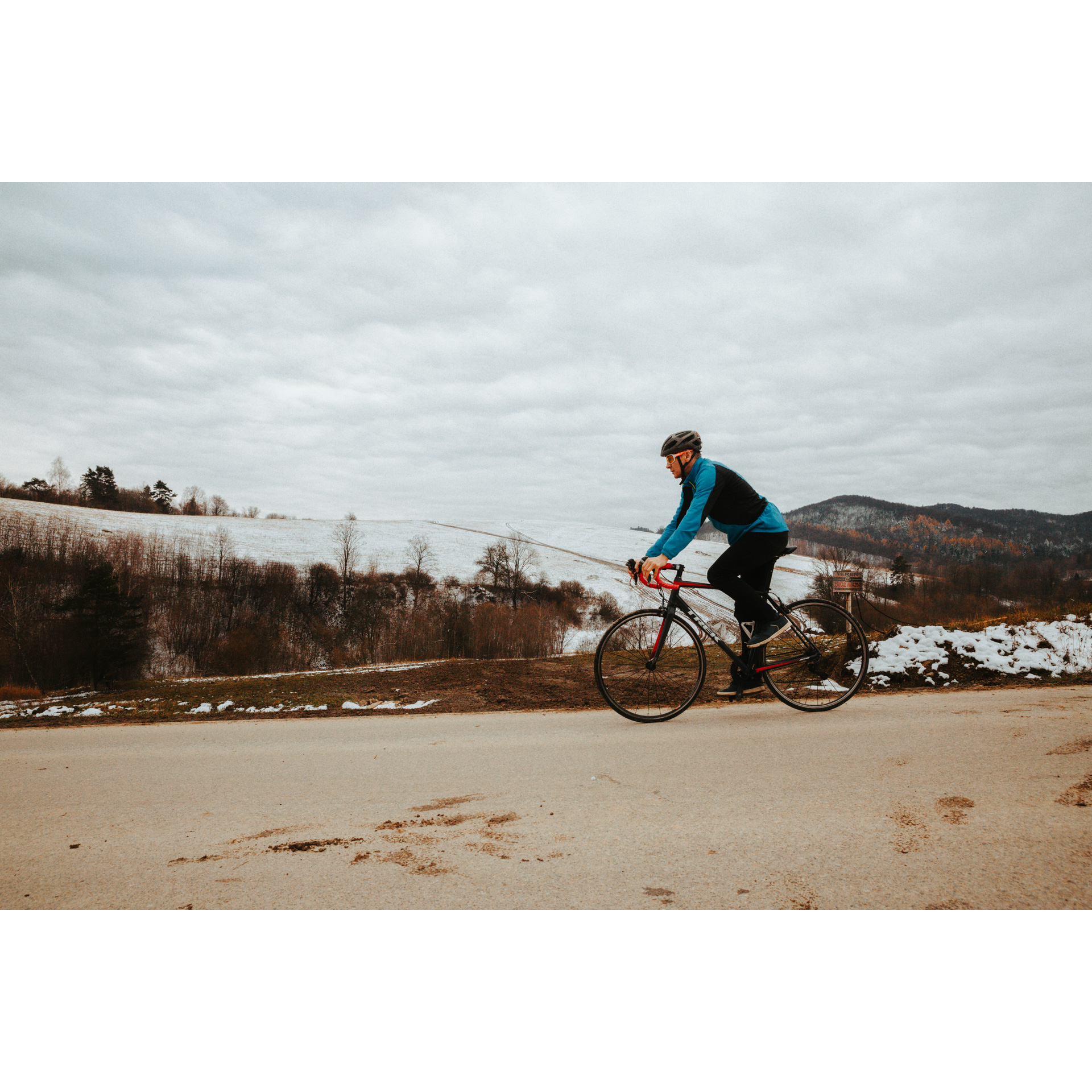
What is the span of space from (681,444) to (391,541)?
7245 cm

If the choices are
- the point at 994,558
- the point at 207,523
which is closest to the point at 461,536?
the point at 207,523

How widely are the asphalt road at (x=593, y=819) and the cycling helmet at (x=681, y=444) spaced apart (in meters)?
2.19

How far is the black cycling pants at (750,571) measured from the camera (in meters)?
5.17

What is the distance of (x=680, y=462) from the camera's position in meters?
5.10

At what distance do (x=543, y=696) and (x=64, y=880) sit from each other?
456cm

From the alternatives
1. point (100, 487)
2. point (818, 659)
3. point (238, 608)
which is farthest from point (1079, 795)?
point (100, 487)

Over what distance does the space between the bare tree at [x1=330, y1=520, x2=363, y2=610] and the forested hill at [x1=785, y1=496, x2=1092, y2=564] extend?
40.8 meters

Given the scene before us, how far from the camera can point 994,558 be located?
50812mm

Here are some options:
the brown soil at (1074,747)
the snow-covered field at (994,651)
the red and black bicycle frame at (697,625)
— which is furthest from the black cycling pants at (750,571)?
the brown soil at (1074,747)

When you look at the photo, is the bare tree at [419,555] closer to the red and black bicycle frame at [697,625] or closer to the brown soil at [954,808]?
the red and black bicycle frame at [697,625]

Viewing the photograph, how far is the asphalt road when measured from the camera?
7.11 ft

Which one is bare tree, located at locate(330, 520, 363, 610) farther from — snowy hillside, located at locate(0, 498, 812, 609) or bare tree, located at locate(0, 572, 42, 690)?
bare tree, located at locate(0, 572, 42, 690)

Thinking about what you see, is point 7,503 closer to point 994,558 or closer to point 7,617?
point 7,617

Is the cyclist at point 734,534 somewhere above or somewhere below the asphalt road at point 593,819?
above
